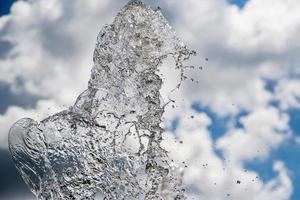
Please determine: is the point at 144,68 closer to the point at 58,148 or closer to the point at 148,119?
the point at 148,119

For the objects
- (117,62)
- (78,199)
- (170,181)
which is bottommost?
(78,199)

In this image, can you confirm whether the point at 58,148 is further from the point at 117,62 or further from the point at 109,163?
the point at 117,62

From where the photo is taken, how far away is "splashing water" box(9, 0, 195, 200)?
1906cm

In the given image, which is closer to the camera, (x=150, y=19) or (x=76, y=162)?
(x=76, y=162)

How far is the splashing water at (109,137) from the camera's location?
19062 mm

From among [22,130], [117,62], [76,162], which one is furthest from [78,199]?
[117,62]

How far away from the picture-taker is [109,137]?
19359 mm

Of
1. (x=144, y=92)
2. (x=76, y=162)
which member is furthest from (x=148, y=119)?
(x=76, y=162)

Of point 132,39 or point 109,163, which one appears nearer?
point 109,163

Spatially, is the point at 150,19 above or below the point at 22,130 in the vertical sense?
above

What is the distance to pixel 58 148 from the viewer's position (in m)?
19.1

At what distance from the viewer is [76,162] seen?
62.5 ft

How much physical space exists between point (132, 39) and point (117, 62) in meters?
Result: 0.82

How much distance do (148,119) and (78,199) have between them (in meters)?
2.94
